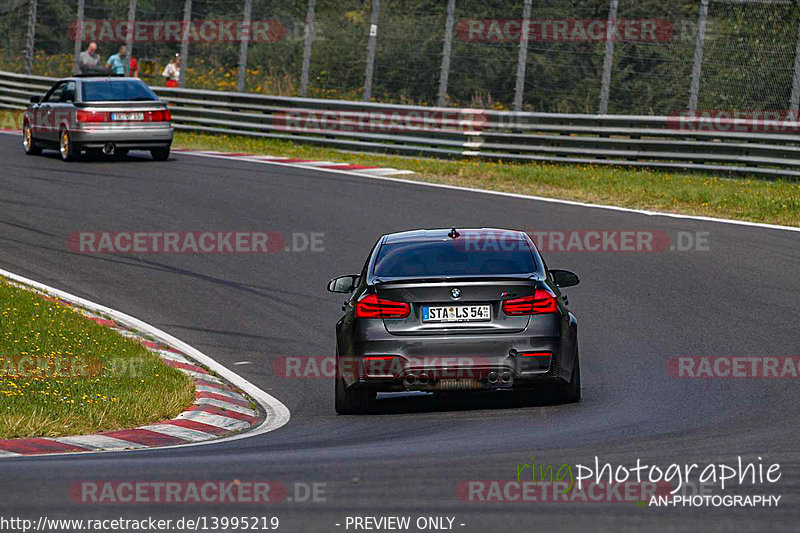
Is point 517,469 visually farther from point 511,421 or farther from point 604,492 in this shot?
point 511,421

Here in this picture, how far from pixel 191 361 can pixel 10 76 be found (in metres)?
25.6

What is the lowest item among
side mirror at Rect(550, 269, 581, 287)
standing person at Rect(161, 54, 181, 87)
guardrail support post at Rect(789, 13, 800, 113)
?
side mirror at Rect(550, 269, 581, 287)

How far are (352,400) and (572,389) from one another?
166cm

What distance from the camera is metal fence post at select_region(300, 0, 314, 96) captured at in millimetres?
29391

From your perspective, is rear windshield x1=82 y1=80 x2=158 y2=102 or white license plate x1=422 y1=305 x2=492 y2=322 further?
rear windshield x1=82 y1=80 x2=158 y2=102

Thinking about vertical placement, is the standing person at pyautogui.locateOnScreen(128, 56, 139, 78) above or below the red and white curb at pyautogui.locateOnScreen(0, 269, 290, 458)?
above

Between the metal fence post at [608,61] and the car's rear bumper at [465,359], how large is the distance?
1523 cm

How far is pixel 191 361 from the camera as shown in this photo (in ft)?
39.1

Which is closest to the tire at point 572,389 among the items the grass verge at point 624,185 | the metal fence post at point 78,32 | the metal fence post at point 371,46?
the grass verge at point 624,185

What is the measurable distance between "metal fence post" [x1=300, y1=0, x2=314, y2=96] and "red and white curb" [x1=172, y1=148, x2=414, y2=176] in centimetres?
299

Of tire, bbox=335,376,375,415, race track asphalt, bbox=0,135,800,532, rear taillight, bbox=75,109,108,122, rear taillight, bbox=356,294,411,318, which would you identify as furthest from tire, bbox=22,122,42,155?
rear taillight, bbox=356,294,411,318

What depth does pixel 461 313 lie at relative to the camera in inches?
367

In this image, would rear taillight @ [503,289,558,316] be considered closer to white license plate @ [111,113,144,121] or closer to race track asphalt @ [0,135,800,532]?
race track asphalt @ [0,135,800,532]

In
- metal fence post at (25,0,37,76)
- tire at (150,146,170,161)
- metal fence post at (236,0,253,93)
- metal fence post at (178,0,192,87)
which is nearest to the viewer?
tire at (150,146,170,161)
